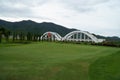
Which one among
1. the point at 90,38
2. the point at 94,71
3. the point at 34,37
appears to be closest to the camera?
the point at 94,71

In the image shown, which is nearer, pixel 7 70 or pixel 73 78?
pixel 73 78

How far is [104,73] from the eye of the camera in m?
15.1

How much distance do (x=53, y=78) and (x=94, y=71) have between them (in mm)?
3783

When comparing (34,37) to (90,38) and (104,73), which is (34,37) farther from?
(104,73)

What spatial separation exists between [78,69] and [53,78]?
142 inches

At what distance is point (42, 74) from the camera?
13.8m

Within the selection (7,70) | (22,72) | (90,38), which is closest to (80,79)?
(22,72)

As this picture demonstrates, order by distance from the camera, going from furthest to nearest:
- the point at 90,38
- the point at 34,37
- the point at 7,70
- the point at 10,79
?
the point at 90,38, the point at 34,37, the point at 7,70, the point at 10,79

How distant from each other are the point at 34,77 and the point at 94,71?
4.63 metres

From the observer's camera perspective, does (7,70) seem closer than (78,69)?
Yes

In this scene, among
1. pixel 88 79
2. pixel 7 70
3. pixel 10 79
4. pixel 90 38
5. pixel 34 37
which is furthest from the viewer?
pixel 90 38

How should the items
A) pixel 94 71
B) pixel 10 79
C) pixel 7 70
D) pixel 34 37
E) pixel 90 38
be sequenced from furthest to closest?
1. pixel 90 38
2. pixel 34 37
3. pixel 94 71
4. pixel 7 70
5. pixel 10 79

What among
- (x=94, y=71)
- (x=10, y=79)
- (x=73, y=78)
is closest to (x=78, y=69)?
(x=94, y=71)

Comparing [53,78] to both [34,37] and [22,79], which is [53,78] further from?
[34,37]
